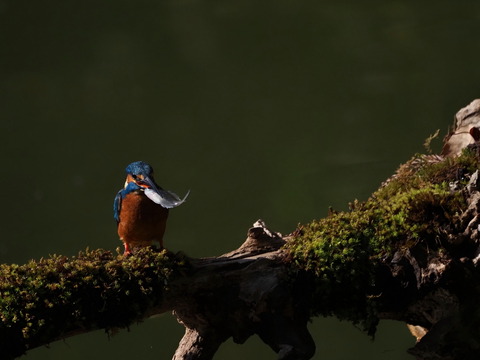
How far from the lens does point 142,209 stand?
7.59 feet

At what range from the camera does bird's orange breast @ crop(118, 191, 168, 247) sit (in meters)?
2.32

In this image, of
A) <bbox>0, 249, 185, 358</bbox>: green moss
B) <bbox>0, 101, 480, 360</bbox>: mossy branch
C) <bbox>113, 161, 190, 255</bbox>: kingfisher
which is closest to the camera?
<bbox>0, 249, 185, 358</bbox>: green moss

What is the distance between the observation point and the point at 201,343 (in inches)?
91.7

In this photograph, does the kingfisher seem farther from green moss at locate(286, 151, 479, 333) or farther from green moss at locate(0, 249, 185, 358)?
green moss at locate(286, 151, 479, 333)

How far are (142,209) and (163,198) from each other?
95 mm

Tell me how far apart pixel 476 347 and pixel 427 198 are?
0.49 meters

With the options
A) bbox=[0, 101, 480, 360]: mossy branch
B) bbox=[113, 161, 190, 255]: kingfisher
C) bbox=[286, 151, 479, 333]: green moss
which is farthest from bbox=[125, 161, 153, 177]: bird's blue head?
bbox=[286, 151, 479, 333]: green moss

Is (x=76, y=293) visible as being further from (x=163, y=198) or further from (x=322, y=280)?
(x=322, y=280)

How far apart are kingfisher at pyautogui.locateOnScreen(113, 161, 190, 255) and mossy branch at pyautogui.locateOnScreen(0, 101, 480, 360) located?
0.14 m

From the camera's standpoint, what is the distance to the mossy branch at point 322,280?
84.8 inches

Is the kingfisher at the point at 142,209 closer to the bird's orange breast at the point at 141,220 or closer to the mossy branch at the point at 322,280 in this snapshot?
the bird's orange breast at the point at 141,220

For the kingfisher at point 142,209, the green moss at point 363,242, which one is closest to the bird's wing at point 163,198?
the kingfisher at point 142,209

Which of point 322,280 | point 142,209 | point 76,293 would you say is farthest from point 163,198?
point 322,280

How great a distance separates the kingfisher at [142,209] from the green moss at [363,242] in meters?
0.43
